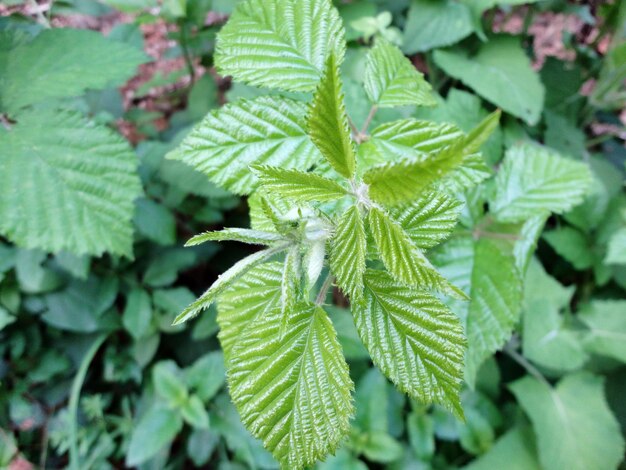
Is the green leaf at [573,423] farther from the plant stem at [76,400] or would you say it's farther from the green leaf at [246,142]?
the plant stem at [76,400]

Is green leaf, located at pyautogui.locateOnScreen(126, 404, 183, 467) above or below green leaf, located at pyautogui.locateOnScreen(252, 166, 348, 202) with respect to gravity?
below

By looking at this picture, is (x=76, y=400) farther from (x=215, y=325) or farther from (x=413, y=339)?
(x=413, y=339)

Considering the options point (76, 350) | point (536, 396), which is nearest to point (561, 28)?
point (536, 396)

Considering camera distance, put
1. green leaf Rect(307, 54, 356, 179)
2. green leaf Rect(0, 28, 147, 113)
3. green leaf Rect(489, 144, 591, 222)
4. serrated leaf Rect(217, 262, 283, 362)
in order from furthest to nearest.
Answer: green leaf Rect(0, 28, 147, 113) → green leaf Rect(489, 144, 591, 222) → serrated leaf Rect(217, 262, 283, 362) → green leaf Rect(307, 54, 356, 179)

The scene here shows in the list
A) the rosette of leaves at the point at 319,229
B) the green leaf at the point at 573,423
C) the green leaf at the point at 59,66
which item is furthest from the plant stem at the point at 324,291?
the green leaf at the point at 573,423

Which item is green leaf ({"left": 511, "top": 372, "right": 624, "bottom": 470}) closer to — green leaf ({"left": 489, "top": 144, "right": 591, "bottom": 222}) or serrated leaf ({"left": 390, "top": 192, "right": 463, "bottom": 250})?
green leaf ({"left": 489, "top": 144, "right": 591, "bottom": 222})

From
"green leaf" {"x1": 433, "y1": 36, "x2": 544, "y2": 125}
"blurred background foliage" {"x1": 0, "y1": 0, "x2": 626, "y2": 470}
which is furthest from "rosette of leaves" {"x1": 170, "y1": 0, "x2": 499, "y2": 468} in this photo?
"green leaf" {"x1": 433, "y1": 36, "x2": 544, "y2": 125}
